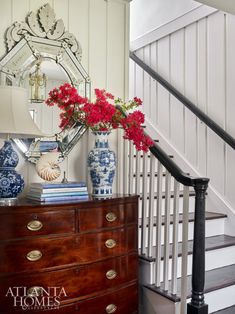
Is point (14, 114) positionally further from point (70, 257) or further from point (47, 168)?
point (70, 257)

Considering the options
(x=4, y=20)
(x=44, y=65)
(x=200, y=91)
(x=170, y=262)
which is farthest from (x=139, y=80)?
(x=170, y=262)

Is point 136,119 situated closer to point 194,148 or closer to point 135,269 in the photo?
point 135,269

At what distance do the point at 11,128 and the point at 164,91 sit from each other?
257 centimetres

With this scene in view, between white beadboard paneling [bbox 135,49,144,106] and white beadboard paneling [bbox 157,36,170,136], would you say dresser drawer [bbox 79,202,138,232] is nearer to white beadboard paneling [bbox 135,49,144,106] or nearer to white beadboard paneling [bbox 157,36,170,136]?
white beadboard paneling [bbox 157,36,170,136]

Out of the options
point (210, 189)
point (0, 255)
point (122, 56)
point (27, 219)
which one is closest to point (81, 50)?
point (122, 56)

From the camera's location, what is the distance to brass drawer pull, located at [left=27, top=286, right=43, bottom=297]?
1697mm

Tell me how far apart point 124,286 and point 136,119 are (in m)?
1.08

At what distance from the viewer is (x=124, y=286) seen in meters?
2.07

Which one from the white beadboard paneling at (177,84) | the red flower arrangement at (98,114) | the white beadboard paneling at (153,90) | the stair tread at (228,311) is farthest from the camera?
the white beadboard paneling at (153,90)

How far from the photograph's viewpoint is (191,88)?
11.6 feet

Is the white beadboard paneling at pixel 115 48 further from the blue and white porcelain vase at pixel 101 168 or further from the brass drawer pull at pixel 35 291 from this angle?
the brass drawer pull at pixel 35 291

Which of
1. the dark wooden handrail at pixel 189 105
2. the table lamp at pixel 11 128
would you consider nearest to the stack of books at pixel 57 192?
the table lamp at pixel 11 128

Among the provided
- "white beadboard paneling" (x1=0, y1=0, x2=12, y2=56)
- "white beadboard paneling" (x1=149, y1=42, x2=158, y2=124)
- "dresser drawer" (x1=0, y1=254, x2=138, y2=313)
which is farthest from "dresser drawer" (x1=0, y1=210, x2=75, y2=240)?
"white beadboard paneling" (x1=149, y1=42, x2=158, y2=124)

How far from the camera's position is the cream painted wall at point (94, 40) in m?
2.25
